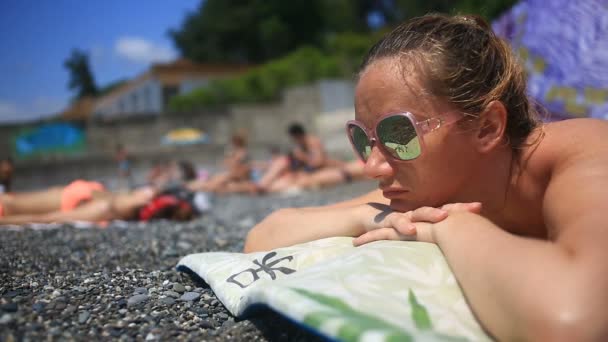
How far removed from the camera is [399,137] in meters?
1.85

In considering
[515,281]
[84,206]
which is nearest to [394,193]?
[515,281]

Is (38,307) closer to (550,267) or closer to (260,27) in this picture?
(550,267)

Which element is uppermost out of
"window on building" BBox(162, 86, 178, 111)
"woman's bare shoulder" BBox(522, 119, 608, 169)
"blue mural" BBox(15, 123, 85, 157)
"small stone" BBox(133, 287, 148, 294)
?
"window on building" BBox(162, 86, 178, 111)

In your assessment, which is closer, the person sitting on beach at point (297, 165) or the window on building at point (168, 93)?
the person sitting on beach at point (297, 165)

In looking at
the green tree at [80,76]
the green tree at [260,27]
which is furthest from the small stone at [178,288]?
the green tree at [80,76]

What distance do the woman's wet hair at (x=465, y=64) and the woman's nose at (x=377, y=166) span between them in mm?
302

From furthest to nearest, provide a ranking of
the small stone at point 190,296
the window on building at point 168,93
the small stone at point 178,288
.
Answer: the window on building at point 168,93, the small stone at point 178,288, the small stone at point 190,296

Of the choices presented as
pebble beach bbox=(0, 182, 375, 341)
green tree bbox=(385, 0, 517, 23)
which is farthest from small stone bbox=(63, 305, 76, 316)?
green tree bbox=(385, 0, 517, 23)

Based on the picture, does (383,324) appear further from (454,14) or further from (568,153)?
(454,14)

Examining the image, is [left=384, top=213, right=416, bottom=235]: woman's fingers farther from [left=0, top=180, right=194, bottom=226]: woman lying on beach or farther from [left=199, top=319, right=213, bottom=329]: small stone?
[left=0, top=180, right=194, bottom=226]: woman lying on beach

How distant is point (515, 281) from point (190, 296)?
130 cm

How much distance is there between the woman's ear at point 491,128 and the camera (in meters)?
1.85

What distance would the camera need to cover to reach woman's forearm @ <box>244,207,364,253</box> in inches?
88.7

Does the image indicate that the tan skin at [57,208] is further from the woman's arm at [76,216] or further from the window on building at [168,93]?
the window on building at [168,93]
